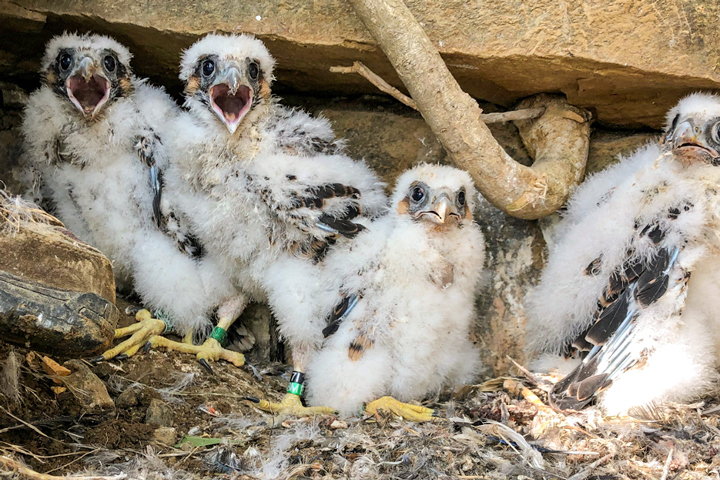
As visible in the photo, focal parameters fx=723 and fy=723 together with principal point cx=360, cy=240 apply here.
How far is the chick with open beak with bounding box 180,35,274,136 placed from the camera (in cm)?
352

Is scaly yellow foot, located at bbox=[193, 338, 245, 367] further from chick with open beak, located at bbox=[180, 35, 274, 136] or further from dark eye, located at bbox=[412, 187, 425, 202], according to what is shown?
dark eye, located at bbox=[412, 187, 425, 202]

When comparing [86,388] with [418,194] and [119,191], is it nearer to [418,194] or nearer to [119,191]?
[119,191]

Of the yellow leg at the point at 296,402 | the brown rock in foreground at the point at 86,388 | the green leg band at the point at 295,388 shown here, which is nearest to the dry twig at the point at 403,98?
the yellow leg at the point at 296,402

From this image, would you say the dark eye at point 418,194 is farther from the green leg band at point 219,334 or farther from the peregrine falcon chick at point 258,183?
the green leg band at point 219,334

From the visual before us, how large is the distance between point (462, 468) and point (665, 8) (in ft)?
7.36

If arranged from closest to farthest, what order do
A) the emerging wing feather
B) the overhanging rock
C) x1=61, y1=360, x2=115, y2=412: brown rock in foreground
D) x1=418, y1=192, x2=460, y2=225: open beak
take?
x1=61, y1=360, x2=115, y2=412: brown rock in foreground → the emerging wing feather → the overhanging rock → x1=418, y1=192, x2=460, y2=225: open beak

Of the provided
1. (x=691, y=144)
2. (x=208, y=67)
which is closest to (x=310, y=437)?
(x=208, y=67)

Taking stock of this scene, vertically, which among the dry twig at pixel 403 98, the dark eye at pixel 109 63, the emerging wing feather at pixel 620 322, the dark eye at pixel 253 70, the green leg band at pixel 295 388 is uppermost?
the dry twig at pixel 403 98

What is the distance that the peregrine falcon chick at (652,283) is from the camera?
3219 millimetres

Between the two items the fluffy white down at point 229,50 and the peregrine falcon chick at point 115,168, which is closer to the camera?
the fluffy white down at point 229,50

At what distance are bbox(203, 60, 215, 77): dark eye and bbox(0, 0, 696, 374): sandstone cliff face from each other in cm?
23

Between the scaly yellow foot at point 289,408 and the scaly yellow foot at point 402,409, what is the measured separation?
0.67 ft

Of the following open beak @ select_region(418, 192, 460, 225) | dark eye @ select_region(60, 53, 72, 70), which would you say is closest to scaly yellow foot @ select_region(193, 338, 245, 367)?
open beak @ select_region(418, 192, 460, 225)

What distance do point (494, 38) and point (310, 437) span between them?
201cm
